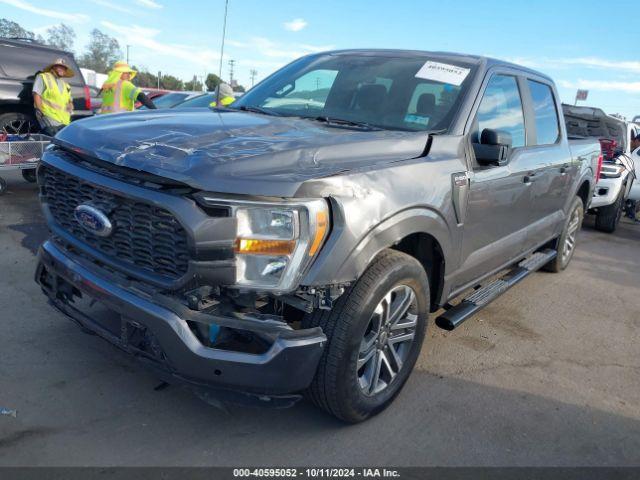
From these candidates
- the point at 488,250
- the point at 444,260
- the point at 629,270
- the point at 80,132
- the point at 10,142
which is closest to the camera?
the point at 80,132

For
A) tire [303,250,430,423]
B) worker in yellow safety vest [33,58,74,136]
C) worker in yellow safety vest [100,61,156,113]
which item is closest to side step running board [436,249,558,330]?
tire [303,250,430,423]

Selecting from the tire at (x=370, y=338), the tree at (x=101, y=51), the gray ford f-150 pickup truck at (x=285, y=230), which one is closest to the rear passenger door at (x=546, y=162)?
the gray ford f-150 pickup truck at (x=285, y=230)

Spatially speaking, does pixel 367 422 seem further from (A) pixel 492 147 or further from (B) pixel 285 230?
(A) pixel 492 147

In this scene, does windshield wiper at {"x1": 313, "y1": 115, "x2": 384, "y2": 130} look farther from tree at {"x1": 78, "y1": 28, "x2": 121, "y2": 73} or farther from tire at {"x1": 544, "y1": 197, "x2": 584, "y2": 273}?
tree at {"x1": 78, "y1": 28, "x2": 121, "y2": 73}

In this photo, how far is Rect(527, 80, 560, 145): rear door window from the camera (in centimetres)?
433

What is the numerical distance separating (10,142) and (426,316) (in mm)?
6171

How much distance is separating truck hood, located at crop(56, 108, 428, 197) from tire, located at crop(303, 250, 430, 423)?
55 centimetres

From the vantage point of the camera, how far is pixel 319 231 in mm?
2186

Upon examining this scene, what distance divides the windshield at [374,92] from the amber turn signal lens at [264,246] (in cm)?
139

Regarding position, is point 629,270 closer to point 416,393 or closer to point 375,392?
point 416,393

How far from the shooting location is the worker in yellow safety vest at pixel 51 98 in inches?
301

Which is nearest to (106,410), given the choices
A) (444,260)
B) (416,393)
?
(416,393)

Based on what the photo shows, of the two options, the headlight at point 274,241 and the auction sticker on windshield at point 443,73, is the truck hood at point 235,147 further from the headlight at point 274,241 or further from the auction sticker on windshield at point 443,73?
the auction sticker on windshield at point 443,73

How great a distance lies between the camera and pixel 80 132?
2662 mm
